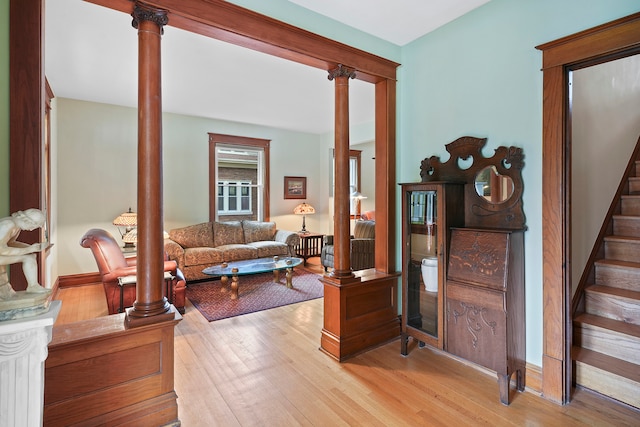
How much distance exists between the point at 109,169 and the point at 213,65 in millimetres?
2826

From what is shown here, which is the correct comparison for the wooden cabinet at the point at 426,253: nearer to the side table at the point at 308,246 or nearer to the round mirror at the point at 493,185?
the round mirror at the point at 493,185

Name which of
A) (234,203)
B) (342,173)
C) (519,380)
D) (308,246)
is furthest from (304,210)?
(519,380)

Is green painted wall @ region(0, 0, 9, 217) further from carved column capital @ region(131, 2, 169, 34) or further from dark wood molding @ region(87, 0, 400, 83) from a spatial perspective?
carved column capital @ region(131, 2, 169, 34)

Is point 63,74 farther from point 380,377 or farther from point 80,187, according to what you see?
point 380,377

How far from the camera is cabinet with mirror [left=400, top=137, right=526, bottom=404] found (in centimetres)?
212

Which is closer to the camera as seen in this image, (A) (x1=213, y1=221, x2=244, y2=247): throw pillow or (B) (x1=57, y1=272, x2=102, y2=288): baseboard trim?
(B) (x1=57, y1=272, x2=102, y2=288): baseboard trim

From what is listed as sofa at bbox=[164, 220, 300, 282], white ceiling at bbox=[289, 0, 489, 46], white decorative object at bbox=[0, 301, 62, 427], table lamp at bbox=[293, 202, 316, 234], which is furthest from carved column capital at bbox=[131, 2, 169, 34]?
table lamp at bbox=[293, 202, 316, 234]

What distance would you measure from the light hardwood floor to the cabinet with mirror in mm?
204

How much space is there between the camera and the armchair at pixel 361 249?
500cm

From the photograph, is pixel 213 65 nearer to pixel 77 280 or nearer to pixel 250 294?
pixel 250 294

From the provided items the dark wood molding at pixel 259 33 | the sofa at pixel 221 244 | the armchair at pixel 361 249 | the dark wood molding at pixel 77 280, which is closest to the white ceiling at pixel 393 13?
the dark wood molding at pixel 259 33

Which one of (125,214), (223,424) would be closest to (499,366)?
(223,424)

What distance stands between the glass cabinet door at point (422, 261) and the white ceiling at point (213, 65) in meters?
1.46

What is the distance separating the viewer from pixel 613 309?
7.79 ft
